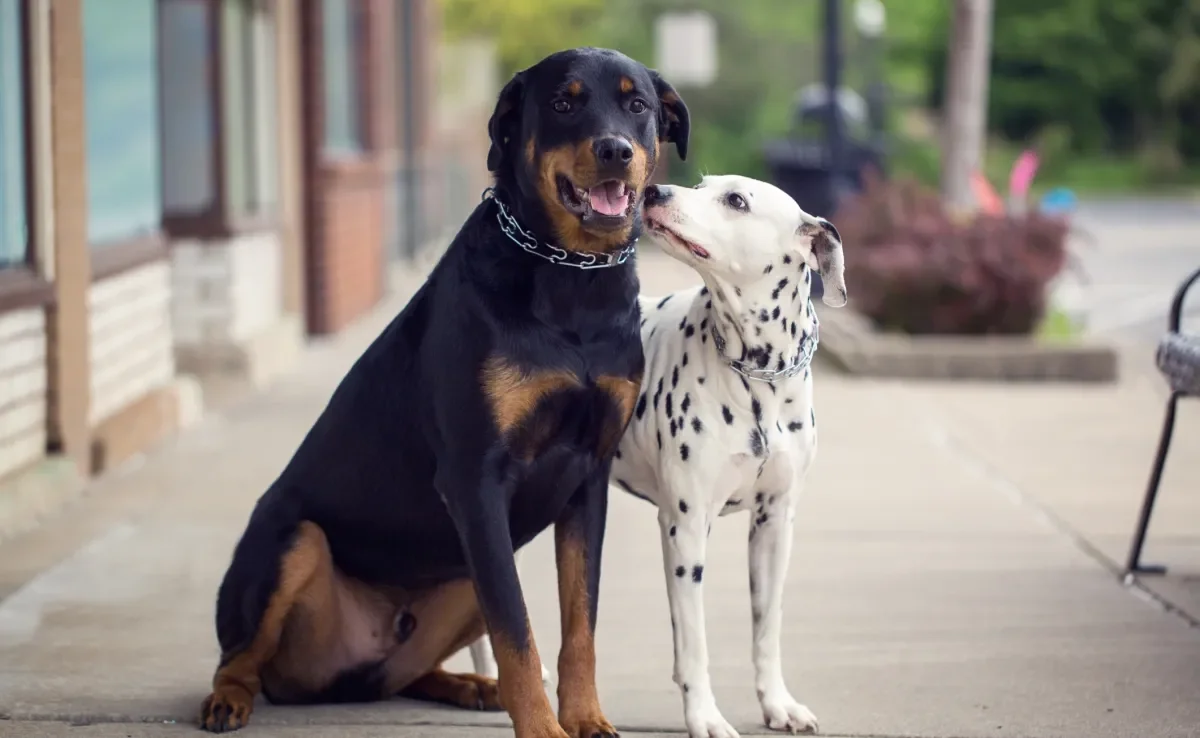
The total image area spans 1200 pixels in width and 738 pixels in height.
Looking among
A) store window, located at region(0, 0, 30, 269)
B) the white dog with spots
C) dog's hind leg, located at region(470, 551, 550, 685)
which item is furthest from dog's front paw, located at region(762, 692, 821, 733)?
store window, located at region(0, 0, 30, 269)

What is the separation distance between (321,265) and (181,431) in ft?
13.3

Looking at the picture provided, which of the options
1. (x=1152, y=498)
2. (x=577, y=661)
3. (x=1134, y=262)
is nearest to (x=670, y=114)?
(x=577, y=661)

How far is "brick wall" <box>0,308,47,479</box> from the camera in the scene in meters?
6.88

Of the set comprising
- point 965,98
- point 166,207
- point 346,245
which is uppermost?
point 965,98

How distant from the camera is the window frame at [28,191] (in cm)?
710

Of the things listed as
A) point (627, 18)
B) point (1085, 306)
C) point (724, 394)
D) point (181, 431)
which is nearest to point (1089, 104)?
point (627, 18)

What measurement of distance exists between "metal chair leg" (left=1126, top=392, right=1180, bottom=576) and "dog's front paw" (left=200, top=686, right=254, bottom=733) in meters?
3.32

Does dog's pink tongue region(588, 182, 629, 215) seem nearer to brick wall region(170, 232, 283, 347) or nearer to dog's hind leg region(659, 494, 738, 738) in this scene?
dog's hind leg region(659, 494, 738, 738)

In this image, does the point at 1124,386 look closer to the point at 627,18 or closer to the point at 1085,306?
the point at 1085,306

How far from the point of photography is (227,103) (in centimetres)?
1104

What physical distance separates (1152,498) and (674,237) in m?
2.83

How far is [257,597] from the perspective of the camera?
4172 mm

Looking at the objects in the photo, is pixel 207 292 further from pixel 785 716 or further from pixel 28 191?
pixel 785 716

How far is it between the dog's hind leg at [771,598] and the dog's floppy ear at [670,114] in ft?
3.01
